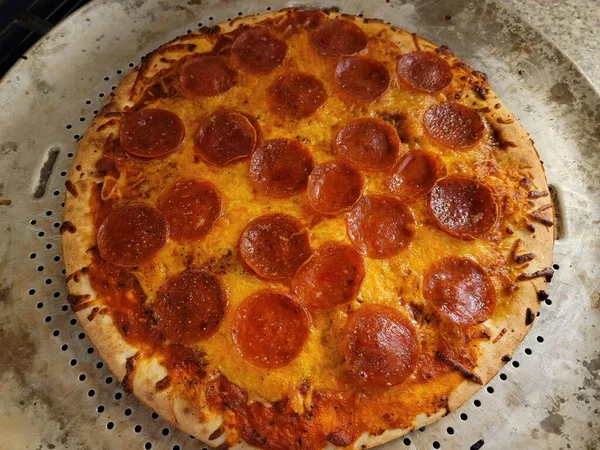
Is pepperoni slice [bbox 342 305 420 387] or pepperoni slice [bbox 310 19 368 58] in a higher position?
pepperoni slice [bbox 310 19 368 58]

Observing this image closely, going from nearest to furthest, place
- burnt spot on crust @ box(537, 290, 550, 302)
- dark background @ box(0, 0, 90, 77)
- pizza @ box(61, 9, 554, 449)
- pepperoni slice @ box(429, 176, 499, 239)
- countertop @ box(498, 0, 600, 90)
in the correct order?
pizza @ box(61, 9, 554, 449)
burnt spot on crust @ box(537, 290, 550, 302)
pepperoni slice @ box(429, 176, 499, 239)
dark background @ box(0, 0, 90, 77)
countertop @ box(498, 0, 600, 90)

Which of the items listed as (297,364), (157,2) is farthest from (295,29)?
(297,364)

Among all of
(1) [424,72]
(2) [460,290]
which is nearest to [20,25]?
(1) [424,72]

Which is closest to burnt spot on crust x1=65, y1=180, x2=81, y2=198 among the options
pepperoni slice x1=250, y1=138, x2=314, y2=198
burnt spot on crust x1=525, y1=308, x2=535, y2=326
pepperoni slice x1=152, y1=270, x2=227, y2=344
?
pepperoni slice x1=152, y1=270, x2=227, y2=344

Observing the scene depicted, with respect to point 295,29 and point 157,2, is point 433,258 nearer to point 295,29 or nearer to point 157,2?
point 295,29

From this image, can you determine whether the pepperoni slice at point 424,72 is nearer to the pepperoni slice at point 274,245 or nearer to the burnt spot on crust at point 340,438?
the pepperoni slice at point 274,245

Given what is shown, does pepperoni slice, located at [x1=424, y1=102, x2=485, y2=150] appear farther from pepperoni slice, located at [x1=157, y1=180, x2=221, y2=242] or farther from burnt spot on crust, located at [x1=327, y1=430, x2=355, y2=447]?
burnt spot on crust, located at [x1=327, y1=430, x2=355, y2=447]
